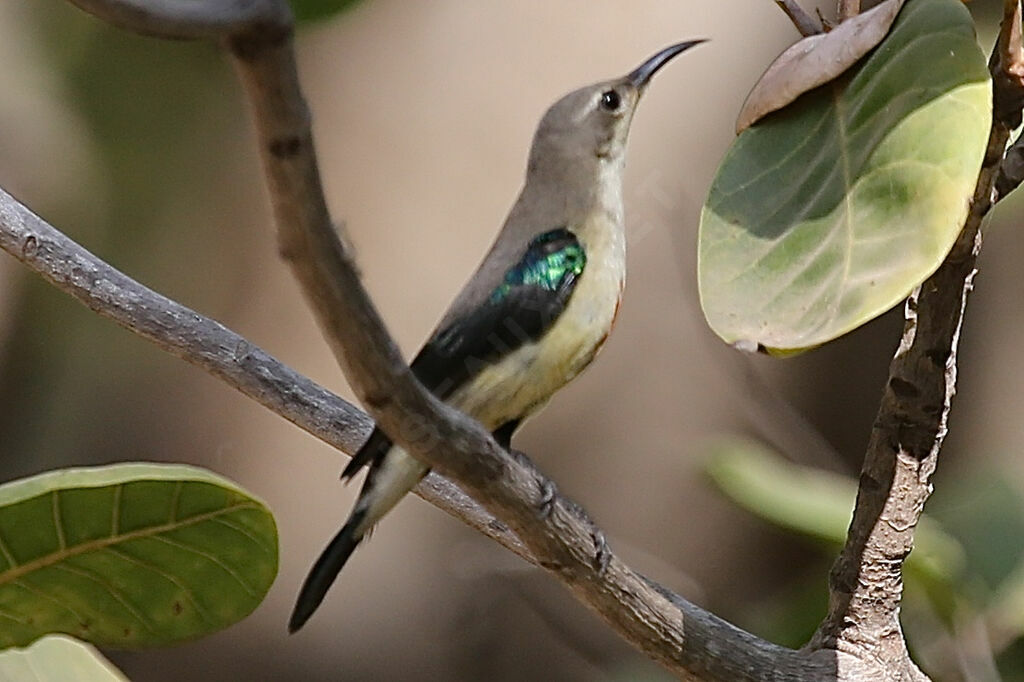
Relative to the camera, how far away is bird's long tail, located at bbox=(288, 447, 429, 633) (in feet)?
3.68

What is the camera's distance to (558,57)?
9.05ft

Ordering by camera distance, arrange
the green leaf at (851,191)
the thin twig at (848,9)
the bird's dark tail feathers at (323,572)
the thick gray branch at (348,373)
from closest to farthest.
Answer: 1. the thick gray branch at (348,373)
2. the green leaf at (851,191)
3. the thin twig at (848,9)
4. the bird's dark tail feathers at (323,572)

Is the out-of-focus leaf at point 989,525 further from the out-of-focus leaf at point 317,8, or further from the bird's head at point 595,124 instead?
the out-of-focus leaf at point 317,8

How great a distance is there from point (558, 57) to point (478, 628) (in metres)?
1.23

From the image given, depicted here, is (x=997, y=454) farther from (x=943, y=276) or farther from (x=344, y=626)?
(x=943, y=276)

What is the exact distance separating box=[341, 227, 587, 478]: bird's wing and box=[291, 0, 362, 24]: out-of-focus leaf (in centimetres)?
38

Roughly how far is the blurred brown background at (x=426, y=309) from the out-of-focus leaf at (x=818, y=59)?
1.64m

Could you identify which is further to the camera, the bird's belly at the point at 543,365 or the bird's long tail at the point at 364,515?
the bird's belly at the point at 543,365

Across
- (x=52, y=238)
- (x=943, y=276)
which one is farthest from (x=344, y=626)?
(x=943, y=276)

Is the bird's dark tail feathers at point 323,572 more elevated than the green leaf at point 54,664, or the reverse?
the bird's dark tail feathers at point 323,572

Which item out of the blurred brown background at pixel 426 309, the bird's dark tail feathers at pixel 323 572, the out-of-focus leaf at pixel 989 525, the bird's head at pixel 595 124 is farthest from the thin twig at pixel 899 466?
the blurred brown background at pixel 426 309

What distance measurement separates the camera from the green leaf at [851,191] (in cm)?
83

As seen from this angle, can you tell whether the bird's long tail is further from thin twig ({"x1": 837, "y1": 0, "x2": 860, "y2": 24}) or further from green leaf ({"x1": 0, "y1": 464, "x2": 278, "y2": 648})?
thin twig ({"x1": 837, "y1": 0, "x2": 860, "y2": 24})

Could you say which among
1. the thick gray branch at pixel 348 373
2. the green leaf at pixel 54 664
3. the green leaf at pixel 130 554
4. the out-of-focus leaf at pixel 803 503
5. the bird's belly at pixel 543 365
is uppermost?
the out-of-focus leaf at pixel 803 503
